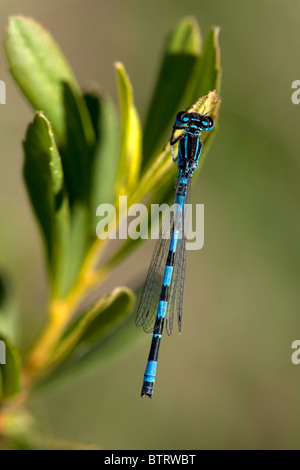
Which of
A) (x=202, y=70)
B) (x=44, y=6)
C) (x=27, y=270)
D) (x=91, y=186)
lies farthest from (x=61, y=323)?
(x=44, y=6)

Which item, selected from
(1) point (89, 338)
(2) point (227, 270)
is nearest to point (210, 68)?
(1) point (89, 338)

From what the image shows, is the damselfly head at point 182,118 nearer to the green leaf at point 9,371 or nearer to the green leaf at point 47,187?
the green leaf at point 47,187

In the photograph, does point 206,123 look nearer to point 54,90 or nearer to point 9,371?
point 54,90

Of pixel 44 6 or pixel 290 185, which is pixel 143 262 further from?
pixel 44 6

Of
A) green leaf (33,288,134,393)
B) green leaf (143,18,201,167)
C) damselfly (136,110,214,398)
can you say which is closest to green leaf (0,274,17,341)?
green leaf (33,288,134,393)

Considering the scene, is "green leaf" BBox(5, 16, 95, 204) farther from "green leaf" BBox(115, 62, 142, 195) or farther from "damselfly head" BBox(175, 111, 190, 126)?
"damselfly head" BBox(175, 111, 190, 126)

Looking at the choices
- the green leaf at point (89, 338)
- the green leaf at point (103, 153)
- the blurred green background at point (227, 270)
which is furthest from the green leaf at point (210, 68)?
the blurred green background at point (227, 270)
